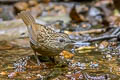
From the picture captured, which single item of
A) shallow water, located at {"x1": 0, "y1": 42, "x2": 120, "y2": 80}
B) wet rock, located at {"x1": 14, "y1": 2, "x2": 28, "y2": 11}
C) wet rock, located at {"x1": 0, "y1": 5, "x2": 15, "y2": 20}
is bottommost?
shallow water, located at {"x1": 0, "y1": 42, "x2": 120, "y2": 80}

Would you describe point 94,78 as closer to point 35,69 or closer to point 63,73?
point 63,73

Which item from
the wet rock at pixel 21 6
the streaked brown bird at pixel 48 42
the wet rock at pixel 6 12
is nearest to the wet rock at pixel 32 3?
the wet rock at pixel 21 6

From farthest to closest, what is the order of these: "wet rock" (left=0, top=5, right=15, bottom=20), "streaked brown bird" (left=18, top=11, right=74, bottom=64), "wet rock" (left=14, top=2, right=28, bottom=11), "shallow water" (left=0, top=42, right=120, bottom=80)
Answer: "wet rock" (left=14, top=2, right=28, bottom=11)
"wet rock" (left=0, top=5, right=15, bottom=20)
"streaked brown bird" (left=18, top=11, right=74, bottom=64)
"shallow water" (left=0, top=42, right=120, bottom=80)

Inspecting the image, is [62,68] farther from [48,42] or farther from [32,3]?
[32,3]

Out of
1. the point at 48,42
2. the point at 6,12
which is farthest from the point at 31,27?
the point at 6,12

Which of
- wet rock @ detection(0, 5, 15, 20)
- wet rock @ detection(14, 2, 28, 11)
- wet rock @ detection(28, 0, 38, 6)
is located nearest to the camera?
wet rock @ detection(0, 5, 15, 20)

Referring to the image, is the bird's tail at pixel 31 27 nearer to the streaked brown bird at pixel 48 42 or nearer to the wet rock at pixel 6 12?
the streaked brown bird at pixel 48 42

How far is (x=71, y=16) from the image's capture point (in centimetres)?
970

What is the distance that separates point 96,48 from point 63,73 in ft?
6.29

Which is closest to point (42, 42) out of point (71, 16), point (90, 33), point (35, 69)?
point (35, 69)

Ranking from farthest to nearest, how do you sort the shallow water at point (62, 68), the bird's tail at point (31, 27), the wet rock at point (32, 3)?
1. the wet rock at point (32, 3)
2. the bird's tail at point (31, 27)
3. the shallow water at point (62, 68)

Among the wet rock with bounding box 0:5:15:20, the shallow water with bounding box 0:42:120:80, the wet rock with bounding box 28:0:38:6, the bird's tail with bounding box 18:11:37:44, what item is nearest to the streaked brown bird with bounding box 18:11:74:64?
the bird's tail with bounding box 18:11:37:44

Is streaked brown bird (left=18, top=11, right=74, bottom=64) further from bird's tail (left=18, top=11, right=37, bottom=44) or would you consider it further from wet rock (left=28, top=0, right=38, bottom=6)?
wet rock (left=28, top=0, right=38, bottom=6)

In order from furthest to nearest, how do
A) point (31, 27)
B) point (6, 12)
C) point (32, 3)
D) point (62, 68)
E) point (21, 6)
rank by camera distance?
point (32, 3) → point (21, 6) → point (6, 12) → point (31, 27) → point (62, 68)
